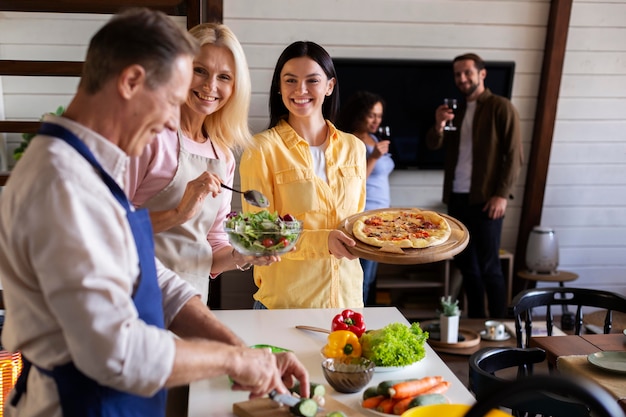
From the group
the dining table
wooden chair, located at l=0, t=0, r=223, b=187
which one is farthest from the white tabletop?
wooden chair, located at l=0, t=0, r=223, b=187

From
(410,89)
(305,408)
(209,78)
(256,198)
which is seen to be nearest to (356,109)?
(410,89)

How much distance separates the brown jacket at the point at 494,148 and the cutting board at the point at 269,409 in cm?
325

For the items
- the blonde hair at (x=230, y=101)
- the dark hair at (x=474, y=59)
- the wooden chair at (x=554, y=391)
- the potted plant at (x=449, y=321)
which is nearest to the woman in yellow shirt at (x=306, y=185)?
the blonde hair at (x=230, y=101)

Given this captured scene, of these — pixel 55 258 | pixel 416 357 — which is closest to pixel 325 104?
pixel 416 357

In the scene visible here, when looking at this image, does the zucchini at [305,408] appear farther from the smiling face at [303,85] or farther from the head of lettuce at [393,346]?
the smiling face at [303,85]

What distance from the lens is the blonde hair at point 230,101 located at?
6.61 ft

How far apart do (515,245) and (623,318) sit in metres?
0.98

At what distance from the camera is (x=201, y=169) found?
6.60ft

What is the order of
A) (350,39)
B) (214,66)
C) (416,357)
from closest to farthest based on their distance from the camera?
(416,357)
(214,66)
(350,39)

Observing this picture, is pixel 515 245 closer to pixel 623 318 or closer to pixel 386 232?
pixel 623 318

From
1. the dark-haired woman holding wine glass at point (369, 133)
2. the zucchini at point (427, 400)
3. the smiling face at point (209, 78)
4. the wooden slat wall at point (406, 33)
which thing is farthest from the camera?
the wooden slat wall at point (406, 33)

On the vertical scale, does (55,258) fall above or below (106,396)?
above

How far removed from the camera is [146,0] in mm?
2871

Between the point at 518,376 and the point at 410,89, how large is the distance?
3.30m
